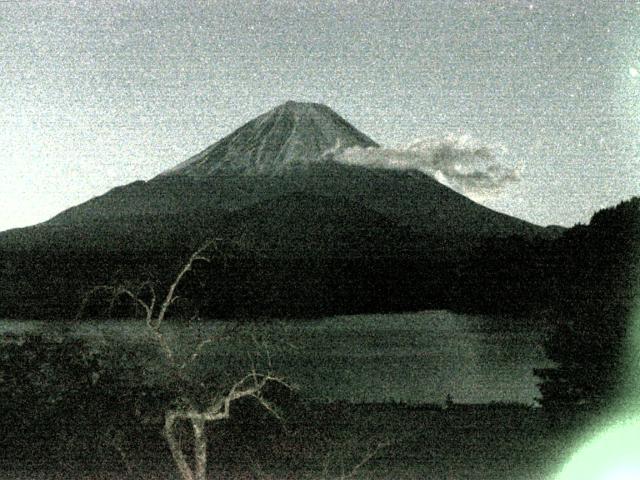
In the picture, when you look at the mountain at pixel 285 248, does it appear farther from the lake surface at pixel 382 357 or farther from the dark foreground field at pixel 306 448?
the dark foreground field at pixel 306 448

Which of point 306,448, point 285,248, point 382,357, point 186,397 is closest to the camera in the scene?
point 186,397

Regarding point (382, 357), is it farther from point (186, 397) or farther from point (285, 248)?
point (285, 248)

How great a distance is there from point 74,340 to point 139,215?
182380 mm

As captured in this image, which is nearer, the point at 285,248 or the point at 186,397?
the point at 186,397

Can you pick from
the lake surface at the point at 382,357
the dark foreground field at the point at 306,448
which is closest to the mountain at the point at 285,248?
the lake surface at the point at 382,357

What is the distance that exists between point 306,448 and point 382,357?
23428 millimetres

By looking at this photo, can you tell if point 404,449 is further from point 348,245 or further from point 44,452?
point 348,245

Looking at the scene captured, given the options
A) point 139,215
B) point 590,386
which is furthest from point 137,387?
point 139,215

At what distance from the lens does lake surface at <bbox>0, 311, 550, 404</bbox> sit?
30.1 feet

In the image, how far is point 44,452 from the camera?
38.1 feet

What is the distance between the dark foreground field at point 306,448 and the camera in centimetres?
1075

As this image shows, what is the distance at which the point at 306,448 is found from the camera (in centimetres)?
1208

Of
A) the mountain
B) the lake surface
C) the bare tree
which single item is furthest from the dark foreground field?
the mountain

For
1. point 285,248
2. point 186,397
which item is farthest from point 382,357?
point 285,248
